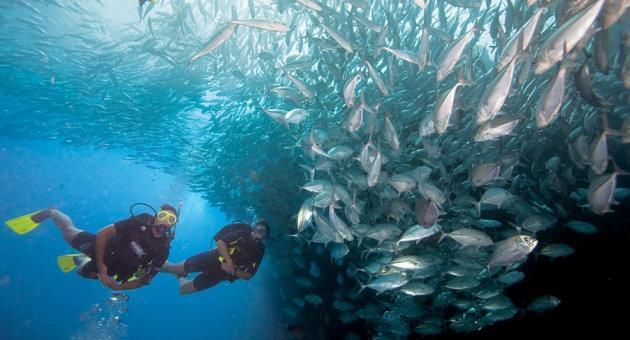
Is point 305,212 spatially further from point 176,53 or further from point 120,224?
point 176,53

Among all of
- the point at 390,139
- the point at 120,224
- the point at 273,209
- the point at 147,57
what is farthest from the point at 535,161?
the point at 147,57

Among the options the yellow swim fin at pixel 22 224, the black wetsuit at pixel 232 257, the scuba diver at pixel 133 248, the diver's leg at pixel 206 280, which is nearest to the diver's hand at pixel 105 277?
the scuba diver at pixel 133 248

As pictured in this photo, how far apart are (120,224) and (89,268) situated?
1.84 metres

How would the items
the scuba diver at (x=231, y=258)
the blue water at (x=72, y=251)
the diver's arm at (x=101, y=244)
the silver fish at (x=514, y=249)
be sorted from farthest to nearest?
the blue water at (x=72, y=251) < the scuba diver at (x=231, y=258) < the diver's arm at (x=101, y=244) < the silver fish at (x=514, y=249)

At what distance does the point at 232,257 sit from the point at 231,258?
6cm

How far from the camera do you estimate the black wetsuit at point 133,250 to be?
238 inches

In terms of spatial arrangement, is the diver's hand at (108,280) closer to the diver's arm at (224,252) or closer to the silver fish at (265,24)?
the diver's arm at (224,252)

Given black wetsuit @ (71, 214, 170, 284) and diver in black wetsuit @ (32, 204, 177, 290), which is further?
black wetsuit @ (71, 214, 170, 284)

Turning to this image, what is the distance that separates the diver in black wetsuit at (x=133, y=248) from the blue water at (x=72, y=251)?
13.9 meters

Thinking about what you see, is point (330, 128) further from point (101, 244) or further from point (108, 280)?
point (108, 280)

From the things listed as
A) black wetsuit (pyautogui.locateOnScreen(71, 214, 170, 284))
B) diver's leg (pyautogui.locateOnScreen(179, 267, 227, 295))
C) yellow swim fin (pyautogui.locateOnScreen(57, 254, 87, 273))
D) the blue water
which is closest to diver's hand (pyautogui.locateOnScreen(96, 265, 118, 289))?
black wetsuit (pyautogui.locateOnScreen(71, 214, 170, 284))

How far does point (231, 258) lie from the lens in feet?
24.5

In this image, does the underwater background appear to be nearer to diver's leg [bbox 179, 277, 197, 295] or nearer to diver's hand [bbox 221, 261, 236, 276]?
diver's hand [bbox 221, 261, 236, 276]

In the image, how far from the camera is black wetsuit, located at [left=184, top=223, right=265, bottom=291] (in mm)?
7539
